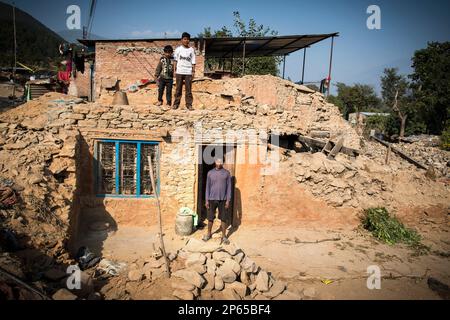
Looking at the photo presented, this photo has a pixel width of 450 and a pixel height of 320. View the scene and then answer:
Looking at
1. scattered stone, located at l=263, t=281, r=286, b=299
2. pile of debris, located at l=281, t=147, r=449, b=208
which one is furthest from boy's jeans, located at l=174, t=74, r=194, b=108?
scattered stone, located at l=263, t=281, r=286, b=299

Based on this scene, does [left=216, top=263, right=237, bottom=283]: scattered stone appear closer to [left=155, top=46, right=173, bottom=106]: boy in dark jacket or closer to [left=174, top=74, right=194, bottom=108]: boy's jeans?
[left=174, top=74, right=194, bottom=108]: boy's jeans

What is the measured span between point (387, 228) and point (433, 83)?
80.5ft

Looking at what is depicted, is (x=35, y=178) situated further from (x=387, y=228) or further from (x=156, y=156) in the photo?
(x=387, y=228)

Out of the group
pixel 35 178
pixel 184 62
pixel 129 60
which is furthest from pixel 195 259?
pixel 129 60

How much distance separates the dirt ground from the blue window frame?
113 centimetres

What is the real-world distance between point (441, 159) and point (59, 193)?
1743 centimetres

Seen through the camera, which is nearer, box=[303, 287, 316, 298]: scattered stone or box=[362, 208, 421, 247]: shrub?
box=[303, 287, 316, 298]: scattered stone

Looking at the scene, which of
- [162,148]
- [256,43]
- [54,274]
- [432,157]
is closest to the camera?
[54,274]

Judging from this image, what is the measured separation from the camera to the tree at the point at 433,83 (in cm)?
2417

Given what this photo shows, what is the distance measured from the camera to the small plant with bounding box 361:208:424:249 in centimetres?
714

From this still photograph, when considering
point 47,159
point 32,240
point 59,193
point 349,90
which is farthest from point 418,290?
point 349,90

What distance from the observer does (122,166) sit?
7.57 meters

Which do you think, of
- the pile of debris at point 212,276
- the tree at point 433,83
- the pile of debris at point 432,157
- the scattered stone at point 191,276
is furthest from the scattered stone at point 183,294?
the tree at point 433,83

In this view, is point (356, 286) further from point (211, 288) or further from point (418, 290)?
point (211, 288)
